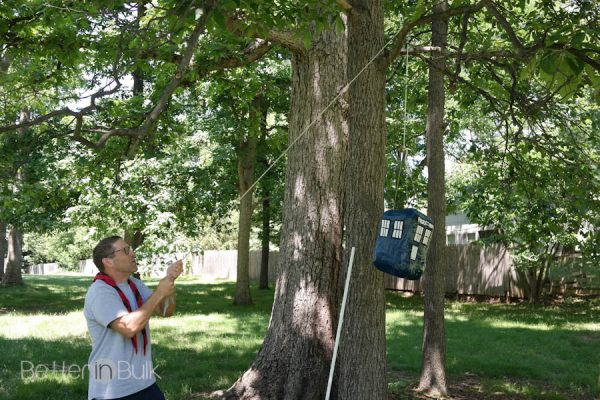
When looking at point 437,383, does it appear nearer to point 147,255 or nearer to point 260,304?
point 147,255

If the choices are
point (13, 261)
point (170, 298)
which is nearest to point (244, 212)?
point (13, 261)

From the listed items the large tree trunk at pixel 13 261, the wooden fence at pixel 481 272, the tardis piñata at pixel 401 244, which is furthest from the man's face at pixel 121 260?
the large tree trunk at pixel 13 261

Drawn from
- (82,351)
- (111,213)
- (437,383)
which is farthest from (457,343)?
(111,213)

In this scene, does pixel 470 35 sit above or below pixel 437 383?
above

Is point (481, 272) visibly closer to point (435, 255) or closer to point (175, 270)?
point (435, 255)

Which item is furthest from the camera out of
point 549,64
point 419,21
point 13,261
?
point 13,261

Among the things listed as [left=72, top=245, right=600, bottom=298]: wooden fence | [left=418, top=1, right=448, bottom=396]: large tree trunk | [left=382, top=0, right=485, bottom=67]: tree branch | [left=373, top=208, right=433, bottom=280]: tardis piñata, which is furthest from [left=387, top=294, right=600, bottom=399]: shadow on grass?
[left=382, top=0, right=485, bottom=67]: tree branch

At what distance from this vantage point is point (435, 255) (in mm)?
7852

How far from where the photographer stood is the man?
371 centimetres

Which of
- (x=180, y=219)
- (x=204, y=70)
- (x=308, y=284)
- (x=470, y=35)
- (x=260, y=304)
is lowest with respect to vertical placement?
(x=260, y=304)

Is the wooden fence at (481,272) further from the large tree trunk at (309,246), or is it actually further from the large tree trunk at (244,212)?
the large tree trunk at (309,246)

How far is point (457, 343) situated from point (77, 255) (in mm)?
58678

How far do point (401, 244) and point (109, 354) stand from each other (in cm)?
195

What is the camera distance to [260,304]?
19.3 metres
